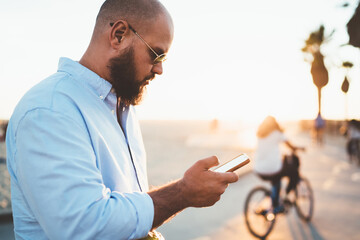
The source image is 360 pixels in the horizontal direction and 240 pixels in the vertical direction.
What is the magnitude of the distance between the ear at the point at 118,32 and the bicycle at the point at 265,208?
4.28 m

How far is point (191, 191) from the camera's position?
1.22 metres

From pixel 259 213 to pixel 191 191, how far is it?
4263mm

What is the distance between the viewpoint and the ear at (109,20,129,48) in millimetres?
1490

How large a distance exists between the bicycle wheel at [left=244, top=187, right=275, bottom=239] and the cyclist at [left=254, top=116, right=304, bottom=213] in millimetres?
159

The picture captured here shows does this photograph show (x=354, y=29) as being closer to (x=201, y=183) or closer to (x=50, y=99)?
(x=201, y=183)

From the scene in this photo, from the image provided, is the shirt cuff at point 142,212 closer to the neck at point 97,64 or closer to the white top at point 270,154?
the neck at point 97,64

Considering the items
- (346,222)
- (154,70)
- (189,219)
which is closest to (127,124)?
(154,70)

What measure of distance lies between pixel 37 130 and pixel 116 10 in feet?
2.54

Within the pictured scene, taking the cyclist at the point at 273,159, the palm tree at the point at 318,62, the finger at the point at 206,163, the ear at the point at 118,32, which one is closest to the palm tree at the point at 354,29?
the palm tree at the point at 318,62

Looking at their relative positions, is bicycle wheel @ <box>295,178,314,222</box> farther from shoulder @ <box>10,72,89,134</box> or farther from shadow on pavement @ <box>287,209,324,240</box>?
shoulder @ <box>10,72,89,134</box>

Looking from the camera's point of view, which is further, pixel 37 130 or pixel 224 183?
pixel 224 183

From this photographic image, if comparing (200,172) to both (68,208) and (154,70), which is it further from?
(154,70)

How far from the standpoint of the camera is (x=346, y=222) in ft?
18.6

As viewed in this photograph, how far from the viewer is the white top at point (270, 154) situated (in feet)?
17.1
